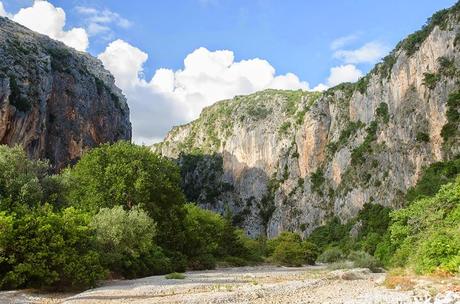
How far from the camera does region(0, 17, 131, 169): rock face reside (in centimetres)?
9612

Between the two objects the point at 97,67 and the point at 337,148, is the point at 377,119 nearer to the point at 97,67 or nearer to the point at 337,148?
the point at 337,148

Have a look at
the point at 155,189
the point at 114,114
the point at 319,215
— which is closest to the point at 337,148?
the point at 319,215

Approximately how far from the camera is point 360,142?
5512 inches

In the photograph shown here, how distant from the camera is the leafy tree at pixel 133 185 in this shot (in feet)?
156

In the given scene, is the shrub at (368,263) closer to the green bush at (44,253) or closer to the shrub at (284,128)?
the green bush at (44,253)

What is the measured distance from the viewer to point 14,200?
34094mm

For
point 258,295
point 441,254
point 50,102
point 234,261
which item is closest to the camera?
point 441,254

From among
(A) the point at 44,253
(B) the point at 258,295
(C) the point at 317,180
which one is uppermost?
(C) the point at 317,180

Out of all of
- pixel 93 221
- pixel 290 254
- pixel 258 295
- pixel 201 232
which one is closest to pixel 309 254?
pixel 290 254

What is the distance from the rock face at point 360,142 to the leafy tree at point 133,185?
68474mm

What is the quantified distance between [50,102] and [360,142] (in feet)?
276

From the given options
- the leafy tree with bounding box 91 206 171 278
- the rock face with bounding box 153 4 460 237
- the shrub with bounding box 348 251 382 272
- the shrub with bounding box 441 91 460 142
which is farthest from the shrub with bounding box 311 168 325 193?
the leafy tree with bounding box 91 206 171 278

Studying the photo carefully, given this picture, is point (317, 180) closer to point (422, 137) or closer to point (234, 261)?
point (422, 137)

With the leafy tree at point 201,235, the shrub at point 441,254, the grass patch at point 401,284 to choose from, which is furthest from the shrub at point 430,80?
the grass patch at point 401,284
